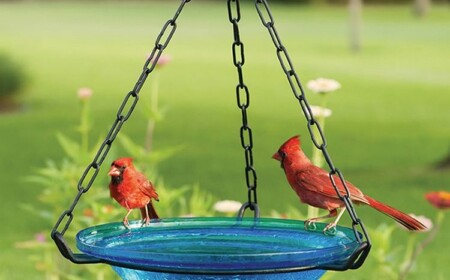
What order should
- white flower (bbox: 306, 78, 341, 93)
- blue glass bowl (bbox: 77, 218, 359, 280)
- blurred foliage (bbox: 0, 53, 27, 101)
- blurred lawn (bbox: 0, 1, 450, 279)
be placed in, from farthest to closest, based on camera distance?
1. blurred foliage (bbox: 0, 53, 27, 101)
2. blurred lawn (bbox: 0, 1, 450, 279)
3. white flower (bbox: 306, 78, 341, 93)
4. blue glass bowl (bbox: 77, 218, 359, 280)

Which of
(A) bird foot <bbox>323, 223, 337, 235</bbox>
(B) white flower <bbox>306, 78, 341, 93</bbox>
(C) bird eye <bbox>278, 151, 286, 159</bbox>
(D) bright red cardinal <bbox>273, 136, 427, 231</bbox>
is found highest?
(C) bird eye <bbox>278, 151, 286, 159</bbox>

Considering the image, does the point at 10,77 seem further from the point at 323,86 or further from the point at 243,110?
the point at 243,110

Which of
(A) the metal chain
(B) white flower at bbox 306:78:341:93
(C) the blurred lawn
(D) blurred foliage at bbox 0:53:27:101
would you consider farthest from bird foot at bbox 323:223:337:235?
(D) blurred foliage at bbox 0:53:27:101

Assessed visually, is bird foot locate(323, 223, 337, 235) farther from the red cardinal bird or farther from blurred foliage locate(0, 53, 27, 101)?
blurred foliage locate(0, 53, 27, 101)

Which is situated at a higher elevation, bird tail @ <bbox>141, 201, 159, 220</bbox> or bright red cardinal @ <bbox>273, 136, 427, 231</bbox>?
bright red cardinal @ <bbox>273, 136, 427, 231</bbox>

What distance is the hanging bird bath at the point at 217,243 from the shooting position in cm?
224

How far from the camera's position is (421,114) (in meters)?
14.6

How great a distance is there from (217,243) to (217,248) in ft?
0.09

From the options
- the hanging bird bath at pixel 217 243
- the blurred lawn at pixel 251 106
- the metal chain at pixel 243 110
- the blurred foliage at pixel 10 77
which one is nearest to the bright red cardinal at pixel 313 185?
the hanging bird bath at pixel 217 243

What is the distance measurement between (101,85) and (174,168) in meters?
7.26

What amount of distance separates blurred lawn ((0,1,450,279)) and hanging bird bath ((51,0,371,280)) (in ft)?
12.4

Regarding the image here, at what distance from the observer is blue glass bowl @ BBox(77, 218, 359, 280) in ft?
7.31

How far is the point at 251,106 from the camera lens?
15.7 m

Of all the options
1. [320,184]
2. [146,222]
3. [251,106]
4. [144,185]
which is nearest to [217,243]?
[146,222]
